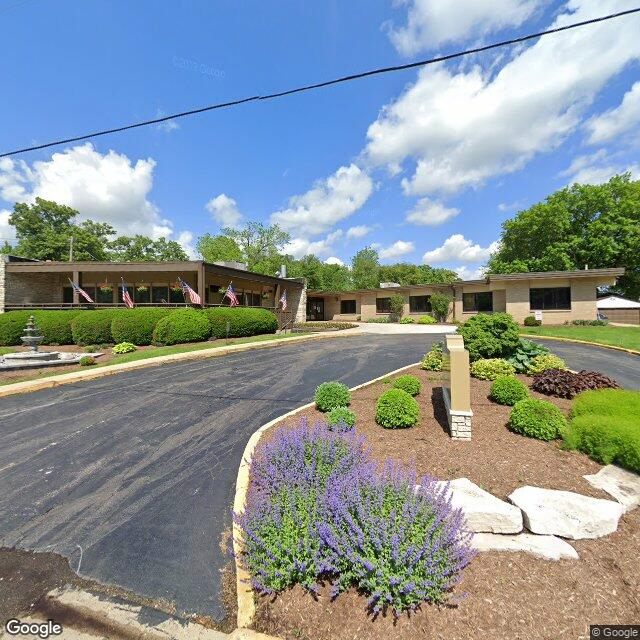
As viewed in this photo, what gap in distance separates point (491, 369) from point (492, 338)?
0.96 metres

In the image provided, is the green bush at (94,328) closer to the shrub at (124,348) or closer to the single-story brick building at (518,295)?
the shrub at (124,348)

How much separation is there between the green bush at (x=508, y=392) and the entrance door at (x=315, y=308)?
32388mm

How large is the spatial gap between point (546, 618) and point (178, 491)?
377 centimetres

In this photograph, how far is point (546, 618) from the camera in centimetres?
211

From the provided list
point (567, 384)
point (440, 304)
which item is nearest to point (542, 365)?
point (567, 384)

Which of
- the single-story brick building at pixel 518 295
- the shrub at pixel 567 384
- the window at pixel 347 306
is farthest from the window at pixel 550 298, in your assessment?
the shrub at pixel 567 384

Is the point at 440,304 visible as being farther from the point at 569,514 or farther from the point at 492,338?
the point at 569,514

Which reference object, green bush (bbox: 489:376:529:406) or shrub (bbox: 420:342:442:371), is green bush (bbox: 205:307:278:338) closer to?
shrub (bbox: 420:342:442:371)

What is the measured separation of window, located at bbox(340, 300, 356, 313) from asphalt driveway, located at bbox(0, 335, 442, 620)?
27.4 metres

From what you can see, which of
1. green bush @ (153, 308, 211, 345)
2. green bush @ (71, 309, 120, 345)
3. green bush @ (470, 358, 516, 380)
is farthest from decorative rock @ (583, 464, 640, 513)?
green bush @ (71, 309, 120, 345)

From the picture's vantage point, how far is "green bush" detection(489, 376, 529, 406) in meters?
5.72

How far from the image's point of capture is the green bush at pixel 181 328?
51.0ft

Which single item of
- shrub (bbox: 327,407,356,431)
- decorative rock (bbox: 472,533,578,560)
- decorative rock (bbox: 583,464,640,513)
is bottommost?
decorative rock (bbox: 472,533,578,560)

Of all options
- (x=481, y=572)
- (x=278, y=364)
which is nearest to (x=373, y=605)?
(x=481, y=572)
